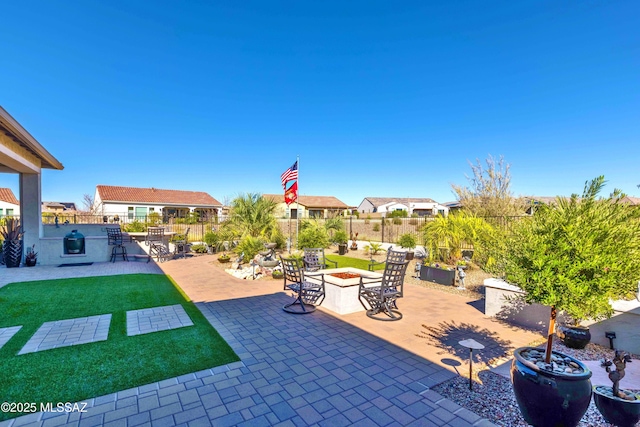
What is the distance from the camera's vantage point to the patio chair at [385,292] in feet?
16.7

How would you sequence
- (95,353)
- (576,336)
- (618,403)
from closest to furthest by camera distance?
(618,403) < (95,353) < (576,336)

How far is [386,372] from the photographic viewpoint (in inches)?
129

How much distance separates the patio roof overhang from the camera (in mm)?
6212

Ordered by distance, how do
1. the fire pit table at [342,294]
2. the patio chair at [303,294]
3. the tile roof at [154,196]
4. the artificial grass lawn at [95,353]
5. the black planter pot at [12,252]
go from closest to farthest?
the artificial grass lawn at [95,353], the fire pit table at [342,294], the patio chair at [303,294], the black planter pot at [12,252], the tile roof at [154,196]

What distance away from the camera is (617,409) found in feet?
7.27

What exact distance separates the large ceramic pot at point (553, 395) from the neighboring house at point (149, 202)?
98.8 ft

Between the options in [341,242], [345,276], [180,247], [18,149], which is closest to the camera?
[345,276]

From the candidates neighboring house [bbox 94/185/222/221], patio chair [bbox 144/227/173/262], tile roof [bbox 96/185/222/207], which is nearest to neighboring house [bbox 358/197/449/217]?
tile roof [bbox 96/185/222/207]

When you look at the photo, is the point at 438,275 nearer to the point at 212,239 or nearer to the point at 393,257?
the point at 393,257

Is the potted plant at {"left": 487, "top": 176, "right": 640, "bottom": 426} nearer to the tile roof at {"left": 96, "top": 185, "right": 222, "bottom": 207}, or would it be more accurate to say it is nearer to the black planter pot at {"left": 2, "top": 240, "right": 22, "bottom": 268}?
the black planter pot at {"left": 2, "top": 240, "right": 22, "bottom": 268}

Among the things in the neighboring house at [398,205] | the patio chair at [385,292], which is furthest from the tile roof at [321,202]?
the patio chair at [385,292]

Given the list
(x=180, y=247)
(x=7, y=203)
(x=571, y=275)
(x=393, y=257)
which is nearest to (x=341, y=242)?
(x=393, y=257)

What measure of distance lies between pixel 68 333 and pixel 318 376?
3978 mm

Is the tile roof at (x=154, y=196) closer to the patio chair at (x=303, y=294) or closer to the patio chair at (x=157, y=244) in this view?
the patio chair at (x=157, y=244)
